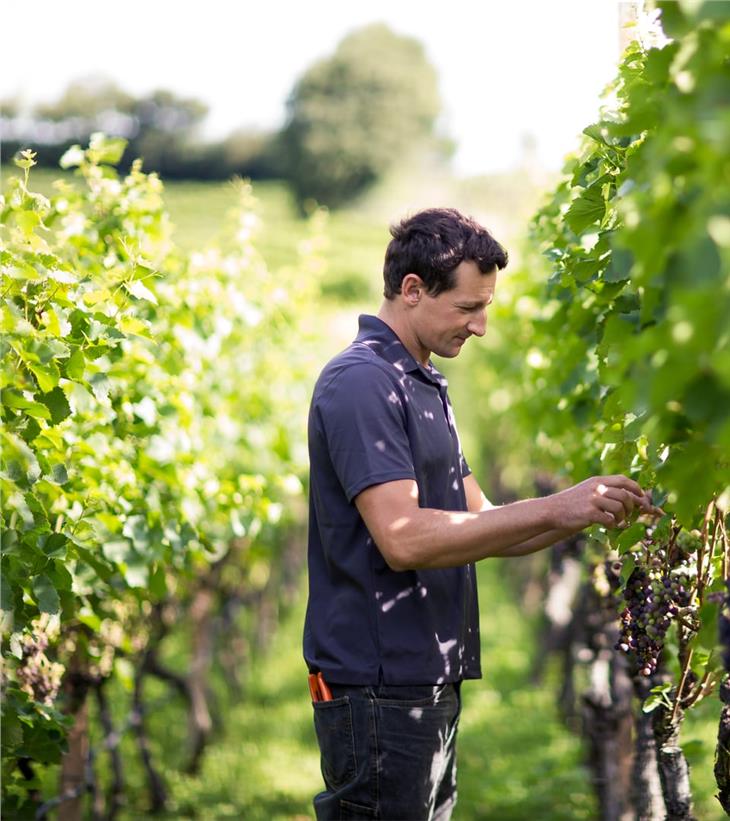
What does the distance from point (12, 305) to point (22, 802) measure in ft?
5.95

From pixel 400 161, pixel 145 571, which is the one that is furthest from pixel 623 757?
pixel 400 161

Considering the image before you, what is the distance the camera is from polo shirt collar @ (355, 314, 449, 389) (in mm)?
2816

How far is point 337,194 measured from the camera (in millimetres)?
48250

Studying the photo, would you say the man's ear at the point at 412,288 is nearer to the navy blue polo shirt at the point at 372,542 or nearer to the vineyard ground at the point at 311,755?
the navy blue polo shirt at the point at 372,542

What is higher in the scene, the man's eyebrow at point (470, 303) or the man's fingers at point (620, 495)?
the man's eyebrow at point (470, 303)

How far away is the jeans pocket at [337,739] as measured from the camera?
8.71ft

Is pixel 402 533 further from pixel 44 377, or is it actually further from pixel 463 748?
pixel 463 748

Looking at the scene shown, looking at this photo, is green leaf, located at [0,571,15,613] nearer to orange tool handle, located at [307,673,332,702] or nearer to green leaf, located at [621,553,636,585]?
orange tool handle, located at [307,673,332,702]

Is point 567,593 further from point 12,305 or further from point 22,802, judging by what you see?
point 12,305

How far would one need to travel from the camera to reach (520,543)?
8.63ft

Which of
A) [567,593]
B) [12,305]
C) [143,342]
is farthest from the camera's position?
[567,593]

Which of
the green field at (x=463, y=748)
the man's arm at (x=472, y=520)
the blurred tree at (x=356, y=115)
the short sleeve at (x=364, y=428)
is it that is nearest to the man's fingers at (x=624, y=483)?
the man's arm at (x=472, y=520)

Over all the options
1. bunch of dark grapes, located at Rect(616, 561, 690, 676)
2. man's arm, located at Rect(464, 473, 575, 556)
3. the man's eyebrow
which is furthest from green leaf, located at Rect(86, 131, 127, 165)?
Result: bunch of dark grapes, located at Rect(616, 561, 690, 676)

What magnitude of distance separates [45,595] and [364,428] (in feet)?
3.18
